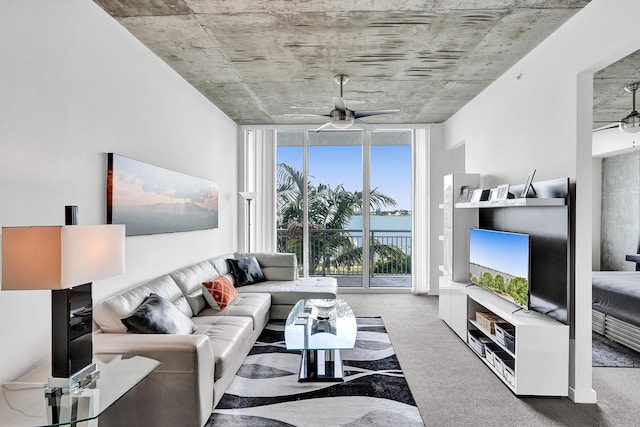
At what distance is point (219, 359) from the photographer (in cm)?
258

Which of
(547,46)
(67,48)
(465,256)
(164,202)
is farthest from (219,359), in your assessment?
(547,46)

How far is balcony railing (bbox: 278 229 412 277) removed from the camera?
671cm

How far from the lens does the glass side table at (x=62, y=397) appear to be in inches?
60.4

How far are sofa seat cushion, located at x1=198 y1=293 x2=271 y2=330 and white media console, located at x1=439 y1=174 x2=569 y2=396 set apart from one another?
2.07 metres

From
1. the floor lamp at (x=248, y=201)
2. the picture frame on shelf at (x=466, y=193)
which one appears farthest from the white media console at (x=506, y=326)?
the floor lamp at (x=248, y=201)

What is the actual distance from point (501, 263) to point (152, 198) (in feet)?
10.4

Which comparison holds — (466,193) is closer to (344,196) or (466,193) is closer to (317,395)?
(344,196)

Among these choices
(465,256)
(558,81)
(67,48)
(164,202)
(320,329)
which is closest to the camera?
(67,48)

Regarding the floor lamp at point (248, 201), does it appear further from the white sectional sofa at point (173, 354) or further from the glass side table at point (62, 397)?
the glass side table at point (62, 397)

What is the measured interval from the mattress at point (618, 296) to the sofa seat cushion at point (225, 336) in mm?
3602

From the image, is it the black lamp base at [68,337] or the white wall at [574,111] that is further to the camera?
the white wall at [574,111]

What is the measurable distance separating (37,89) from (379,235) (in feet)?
17.8

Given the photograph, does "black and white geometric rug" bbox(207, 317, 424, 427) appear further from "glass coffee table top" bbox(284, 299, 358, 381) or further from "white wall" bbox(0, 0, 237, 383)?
"white wall" bbox(0, 0, 237, 383)

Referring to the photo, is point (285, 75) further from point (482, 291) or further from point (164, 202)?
point (482, 291)
